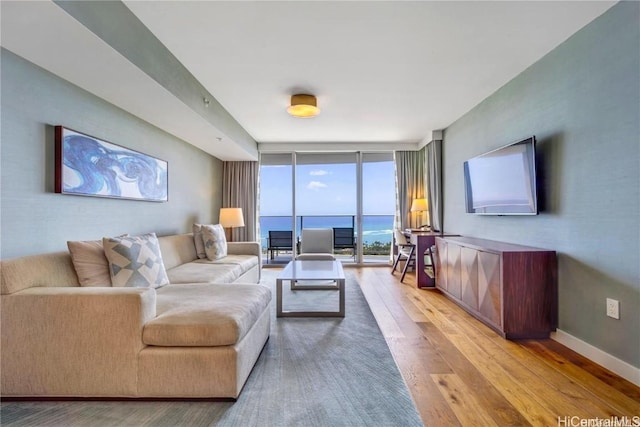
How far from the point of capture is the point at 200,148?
480cm

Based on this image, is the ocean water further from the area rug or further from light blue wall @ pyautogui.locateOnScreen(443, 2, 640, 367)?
the area rug

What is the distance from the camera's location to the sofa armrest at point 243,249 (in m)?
4.47

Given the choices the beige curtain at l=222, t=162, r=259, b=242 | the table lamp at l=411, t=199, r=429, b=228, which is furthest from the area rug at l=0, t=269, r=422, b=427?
the beige curtain at l=222, t=162, r=259, b=242

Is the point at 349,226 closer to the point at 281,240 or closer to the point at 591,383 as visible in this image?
the point at 281,240

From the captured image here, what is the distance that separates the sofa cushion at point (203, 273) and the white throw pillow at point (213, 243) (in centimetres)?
24

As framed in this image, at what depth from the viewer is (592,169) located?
2.13m

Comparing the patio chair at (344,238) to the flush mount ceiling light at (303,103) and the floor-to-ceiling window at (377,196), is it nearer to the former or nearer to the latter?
the floor-to-ceiling window at (377,196)

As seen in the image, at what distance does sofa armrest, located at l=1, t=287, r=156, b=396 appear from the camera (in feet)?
5.35

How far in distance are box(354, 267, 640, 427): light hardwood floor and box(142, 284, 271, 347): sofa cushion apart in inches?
42.4

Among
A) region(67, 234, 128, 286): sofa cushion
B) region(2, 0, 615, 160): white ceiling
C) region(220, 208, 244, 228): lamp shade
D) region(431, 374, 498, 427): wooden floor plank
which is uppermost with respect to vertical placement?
A: region(2, 0, 615, 160): white ceiling

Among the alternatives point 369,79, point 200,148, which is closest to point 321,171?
point 200,148

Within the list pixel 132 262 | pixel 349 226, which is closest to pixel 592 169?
pixel 132 262

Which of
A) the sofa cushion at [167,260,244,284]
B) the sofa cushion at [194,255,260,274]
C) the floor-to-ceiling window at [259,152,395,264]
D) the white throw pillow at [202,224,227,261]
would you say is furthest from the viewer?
the floor-to-ceiling window at [259,152,395,264]

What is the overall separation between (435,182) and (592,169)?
9.42ft
